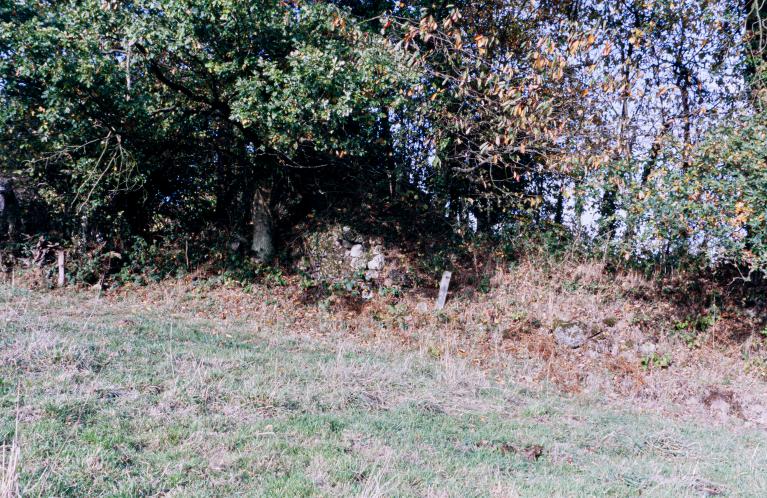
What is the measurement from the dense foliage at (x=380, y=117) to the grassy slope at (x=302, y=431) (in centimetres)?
400

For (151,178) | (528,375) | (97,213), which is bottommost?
(528,375)

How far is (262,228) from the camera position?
1403cm

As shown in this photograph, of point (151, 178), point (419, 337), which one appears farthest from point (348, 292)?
point (151, 178)

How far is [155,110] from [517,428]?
937 cm

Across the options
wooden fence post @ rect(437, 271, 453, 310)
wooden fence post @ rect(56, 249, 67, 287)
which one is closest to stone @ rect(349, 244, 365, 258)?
wooden fence post @ rect(437, 271, 453, 310)

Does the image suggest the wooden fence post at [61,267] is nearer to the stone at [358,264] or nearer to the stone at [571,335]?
the stone at [358,264]

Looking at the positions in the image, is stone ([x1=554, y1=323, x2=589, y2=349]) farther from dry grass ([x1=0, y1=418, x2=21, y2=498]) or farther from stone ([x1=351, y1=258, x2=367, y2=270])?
dry grass ([x1=0, y1=418, x2=21, y2=498])

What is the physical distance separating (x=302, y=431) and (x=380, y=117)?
7.93 m

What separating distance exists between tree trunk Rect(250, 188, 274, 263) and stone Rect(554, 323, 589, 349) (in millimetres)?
7207

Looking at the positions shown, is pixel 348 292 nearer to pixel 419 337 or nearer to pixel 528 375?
pixel 419 337

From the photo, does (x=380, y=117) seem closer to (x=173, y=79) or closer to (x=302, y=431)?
(x=173, y=79)

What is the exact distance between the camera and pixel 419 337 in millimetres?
10734

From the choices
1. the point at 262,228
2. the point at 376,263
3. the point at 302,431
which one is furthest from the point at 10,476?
the point at 262,228

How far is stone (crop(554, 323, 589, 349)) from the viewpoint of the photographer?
10.5 m
